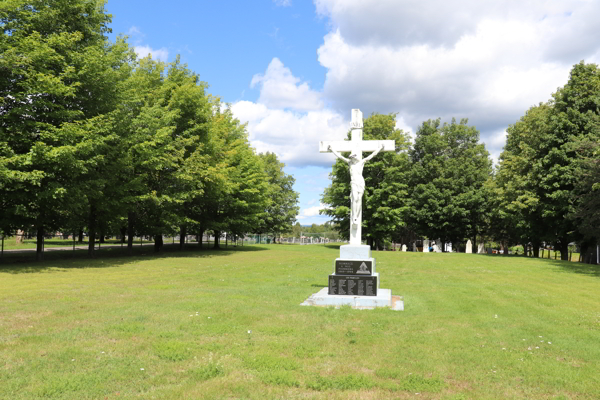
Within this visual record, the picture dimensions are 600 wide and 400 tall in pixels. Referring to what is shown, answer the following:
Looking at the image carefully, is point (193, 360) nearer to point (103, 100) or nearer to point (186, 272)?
point (186, 272)

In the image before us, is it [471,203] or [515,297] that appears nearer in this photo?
[515,297]

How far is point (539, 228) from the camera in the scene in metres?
31.9

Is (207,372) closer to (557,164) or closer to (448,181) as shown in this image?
(557,164)

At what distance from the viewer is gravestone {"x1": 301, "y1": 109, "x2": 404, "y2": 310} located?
10.2 metres

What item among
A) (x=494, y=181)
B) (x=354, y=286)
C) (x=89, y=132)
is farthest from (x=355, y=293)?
(x=494, y=181)

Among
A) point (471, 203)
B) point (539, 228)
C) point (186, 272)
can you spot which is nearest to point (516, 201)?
point (539, 228)

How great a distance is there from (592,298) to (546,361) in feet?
27.6

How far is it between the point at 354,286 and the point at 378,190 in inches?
1161

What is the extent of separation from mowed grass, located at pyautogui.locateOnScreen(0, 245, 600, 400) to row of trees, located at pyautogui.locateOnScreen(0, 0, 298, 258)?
749cm

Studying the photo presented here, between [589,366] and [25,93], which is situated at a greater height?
[25,93]

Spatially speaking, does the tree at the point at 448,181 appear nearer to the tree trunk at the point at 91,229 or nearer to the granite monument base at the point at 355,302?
the tree trunk at the point at 91,229

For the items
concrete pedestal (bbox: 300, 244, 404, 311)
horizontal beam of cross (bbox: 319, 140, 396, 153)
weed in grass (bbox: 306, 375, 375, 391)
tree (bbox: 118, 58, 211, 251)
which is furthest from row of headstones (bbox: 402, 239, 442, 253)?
weed in grass (bbox: 306, 375, 375, 391)

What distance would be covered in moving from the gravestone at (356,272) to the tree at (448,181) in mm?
31371

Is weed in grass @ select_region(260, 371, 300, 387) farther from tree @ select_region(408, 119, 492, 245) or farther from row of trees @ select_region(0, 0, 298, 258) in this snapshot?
tree @ select_region(408, 119, 492, 245)
